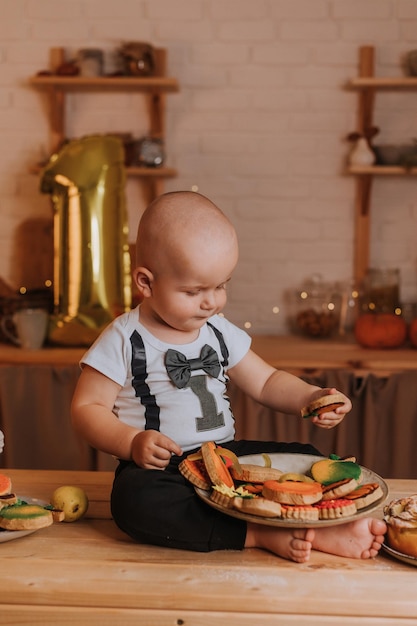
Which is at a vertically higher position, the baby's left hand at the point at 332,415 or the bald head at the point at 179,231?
the bald head at the point at 179,231

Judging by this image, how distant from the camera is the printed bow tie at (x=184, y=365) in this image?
1.55 m

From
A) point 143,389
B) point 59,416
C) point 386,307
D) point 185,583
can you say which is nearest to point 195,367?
point 143,389

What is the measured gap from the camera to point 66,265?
2.92m

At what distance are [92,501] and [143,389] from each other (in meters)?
0.25

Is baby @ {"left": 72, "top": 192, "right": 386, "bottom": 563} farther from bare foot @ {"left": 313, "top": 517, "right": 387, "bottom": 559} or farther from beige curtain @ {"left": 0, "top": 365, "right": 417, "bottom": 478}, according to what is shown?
beige curtain @ {"left": 0, "top": 365, "right": 417, "bottom": 478}

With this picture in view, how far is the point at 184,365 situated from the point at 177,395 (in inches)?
2.2

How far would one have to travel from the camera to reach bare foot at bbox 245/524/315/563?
1.31 m

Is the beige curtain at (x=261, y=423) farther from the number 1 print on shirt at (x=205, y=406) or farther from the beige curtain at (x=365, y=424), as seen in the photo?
the number 1 print on shirt at (x=205, y=406)

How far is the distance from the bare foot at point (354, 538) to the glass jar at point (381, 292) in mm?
1881

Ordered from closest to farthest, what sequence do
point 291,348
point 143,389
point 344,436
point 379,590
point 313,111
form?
point 379,590
point 143,389
point 344,436
point 291,348
point 313,111

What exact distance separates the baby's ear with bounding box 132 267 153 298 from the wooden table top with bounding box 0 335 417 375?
1.31 m

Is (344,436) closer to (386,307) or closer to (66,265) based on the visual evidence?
(386,307)

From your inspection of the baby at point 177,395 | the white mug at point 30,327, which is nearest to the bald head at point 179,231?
the baby at point 177,395

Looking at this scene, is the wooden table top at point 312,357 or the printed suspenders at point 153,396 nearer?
the printed suspenders at point 153,396
